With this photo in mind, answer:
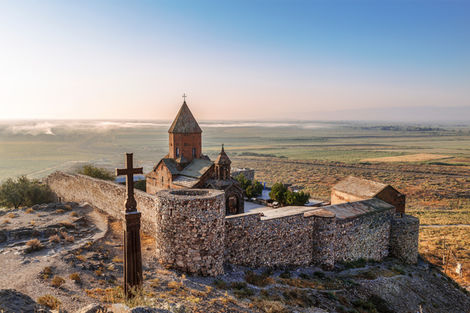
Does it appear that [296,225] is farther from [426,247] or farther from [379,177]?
[379,177]

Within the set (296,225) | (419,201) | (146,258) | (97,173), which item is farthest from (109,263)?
(419,201)

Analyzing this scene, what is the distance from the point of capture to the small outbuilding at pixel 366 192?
19.8m

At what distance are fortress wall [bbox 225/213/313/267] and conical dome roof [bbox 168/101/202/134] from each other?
13.6 metres

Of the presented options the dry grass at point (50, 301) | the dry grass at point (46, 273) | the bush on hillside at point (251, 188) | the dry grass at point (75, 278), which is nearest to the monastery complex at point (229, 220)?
the dry grass at point (75, 278)

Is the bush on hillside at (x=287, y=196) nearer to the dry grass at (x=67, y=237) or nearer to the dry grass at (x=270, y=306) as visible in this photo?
the dry grass at (x=270, y=306)

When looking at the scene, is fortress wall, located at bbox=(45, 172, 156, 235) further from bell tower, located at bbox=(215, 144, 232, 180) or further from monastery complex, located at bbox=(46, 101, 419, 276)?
bell tower, located at bbox=(215, 144, 232, 180)

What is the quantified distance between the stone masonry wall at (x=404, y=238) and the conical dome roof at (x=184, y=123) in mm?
15659

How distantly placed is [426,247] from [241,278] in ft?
64.0

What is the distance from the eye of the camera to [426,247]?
24578 mm

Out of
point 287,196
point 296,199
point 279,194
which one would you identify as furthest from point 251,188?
point 296,199

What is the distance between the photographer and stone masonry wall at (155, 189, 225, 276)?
36.1 feet

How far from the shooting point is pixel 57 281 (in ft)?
31.4

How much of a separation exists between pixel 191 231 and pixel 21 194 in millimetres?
20109

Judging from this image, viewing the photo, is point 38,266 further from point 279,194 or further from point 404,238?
point 279,194
